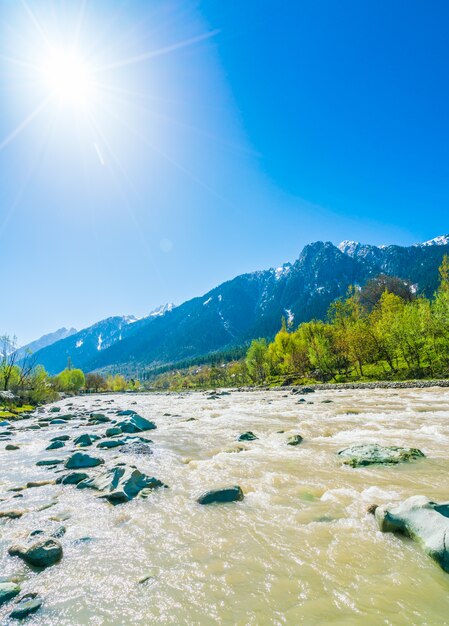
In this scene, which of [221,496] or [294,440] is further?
[294,440]

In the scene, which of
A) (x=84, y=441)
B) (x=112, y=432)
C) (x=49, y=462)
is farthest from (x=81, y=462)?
(x=112, y=432)

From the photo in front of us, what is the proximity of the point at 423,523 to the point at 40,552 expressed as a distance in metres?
7.98

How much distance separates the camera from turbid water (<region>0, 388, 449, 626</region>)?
15.9ft

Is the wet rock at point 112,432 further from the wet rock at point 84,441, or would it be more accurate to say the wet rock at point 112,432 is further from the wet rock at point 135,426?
the wet rock at point 84,441

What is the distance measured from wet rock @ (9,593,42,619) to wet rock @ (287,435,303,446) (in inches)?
490

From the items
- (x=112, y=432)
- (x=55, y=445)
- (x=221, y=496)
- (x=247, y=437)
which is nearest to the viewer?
(x=221, y=496)

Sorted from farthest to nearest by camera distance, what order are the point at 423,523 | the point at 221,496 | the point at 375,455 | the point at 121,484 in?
1. the point at 375,455
2. the point at 121,484
3. the point at 221,496
4. the point at 423,523

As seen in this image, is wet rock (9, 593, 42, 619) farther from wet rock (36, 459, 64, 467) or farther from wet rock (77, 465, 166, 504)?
wet rock (36, 459, 64, 467)

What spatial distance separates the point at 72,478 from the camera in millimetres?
11320

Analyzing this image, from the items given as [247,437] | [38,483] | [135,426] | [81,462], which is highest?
[38,483]

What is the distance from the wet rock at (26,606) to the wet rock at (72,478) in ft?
21.3

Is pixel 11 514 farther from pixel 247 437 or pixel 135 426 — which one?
pixel 135 426

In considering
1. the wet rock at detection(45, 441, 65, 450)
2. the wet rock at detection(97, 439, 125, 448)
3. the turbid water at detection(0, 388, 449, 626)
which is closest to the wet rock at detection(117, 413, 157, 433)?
the wet rock at detection(45, 441, 65, 450)

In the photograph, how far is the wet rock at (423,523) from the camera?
19.1 feet
